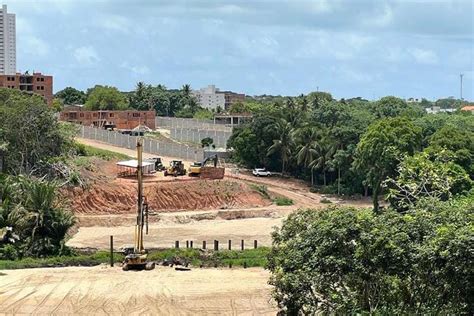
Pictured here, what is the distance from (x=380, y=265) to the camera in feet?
84.0

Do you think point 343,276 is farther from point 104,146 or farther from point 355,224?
point 104,146

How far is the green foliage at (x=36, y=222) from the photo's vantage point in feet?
170

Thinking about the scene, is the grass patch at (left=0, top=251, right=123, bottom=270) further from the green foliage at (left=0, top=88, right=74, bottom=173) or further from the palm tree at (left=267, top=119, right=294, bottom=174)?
the palm tree at (left=267, top=119, right=294, bottom=174)

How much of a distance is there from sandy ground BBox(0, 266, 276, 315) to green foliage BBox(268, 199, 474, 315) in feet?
27.9

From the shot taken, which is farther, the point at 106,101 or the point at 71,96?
the point at 71,96

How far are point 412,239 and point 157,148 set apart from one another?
7549 cm

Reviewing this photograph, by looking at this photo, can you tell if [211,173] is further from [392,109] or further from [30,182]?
[392,109]

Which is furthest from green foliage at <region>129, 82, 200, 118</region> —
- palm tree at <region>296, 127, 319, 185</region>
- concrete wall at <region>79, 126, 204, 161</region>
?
palm tree at <region>296, 127, 319, 185</region>

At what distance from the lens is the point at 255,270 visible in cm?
4803

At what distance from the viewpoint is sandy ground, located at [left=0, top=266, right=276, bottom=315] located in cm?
3634

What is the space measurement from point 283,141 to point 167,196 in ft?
69.2

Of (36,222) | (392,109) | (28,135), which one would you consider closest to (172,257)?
(36,222)

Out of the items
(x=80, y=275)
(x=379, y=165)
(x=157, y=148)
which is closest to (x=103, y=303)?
(x=80, y=275)

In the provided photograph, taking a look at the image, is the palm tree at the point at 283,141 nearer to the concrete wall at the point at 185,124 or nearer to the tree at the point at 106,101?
the concrete wall at the point at 185,124
